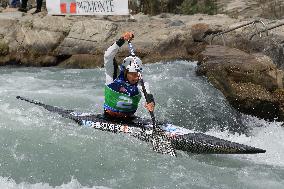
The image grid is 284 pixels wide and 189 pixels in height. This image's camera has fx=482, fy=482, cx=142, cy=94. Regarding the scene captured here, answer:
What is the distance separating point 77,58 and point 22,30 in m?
2.07

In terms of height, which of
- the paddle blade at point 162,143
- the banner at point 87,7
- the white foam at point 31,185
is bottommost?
the paddle blade at point 162,143

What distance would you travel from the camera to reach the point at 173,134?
682 cm

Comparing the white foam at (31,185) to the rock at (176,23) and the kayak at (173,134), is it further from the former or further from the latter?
the rock at (176,23)

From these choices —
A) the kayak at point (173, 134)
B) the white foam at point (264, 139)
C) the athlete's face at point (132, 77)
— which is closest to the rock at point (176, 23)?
the white foam at point (264, 139)

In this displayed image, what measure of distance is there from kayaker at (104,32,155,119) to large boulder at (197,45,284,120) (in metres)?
2.20

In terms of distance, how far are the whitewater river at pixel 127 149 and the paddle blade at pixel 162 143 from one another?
127 millimetres

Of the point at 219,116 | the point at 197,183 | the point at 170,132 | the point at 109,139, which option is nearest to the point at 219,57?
the point at 219,116

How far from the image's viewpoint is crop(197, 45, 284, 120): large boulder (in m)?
8.45

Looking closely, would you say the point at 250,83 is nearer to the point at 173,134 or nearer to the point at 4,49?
the point at 173,134

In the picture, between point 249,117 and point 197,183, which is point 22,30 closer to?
point 249,117

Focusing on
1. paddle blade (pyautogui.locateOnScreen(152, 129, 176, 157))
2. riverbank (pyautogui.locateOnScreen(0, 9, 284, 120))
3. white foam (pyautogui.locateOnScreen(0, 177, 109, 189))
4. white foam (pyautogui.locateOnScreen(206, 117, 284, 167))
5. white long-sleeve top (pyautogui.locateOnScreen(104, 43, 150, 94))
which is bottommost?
white foam (pyautogui.locateOnScreen(206, 117, 284, 167))

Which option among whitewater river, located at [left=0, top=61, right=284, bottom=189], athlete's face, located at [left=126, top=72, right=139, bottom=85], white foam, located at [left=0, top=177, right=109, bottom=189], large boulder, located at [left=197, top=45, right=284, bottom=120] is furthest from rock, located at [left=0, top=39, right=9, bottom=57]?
white foam, located at [left=0, top=177, right=109, bottom=189]

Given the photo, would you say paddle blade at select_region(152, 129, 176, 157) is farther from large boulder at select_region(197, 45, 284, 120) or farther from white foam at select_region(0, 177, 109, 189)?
large boulder at select_region(197, 45, 284, 120)

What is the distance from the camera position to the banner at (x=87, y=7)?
14117 mm
